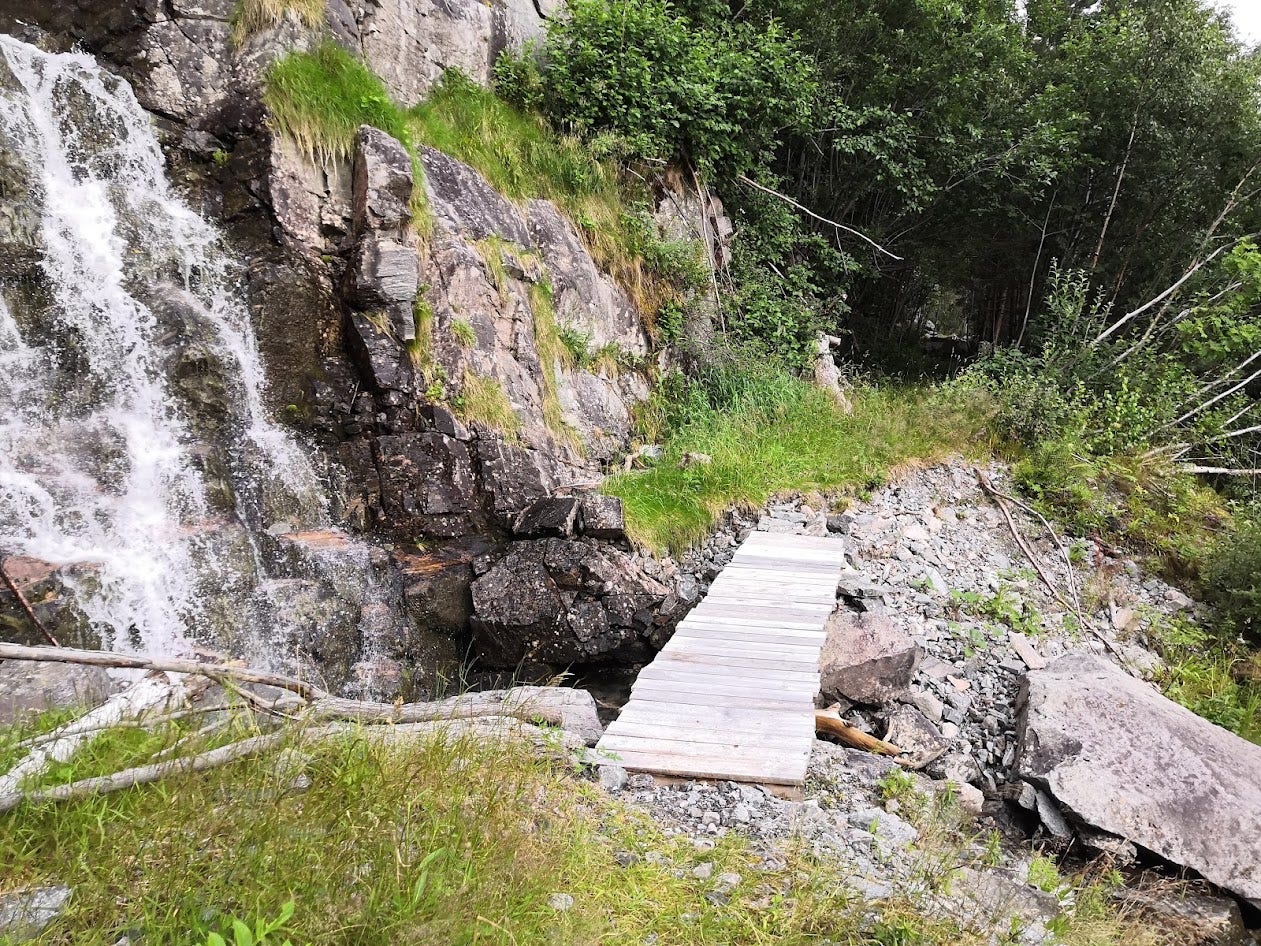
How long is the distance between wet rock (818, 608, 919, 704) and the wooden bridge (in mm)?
280

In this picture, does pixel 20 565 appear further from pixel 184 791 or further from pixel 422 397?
pixel 184 791

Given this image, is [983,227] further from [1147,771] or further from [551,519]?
[1147,771]

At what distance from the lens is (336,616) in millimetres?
5766

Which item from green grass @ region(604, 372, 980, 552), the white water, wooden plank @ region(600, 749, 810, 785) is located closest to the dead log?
wooden plank @ region(600, 749, 810, 785)

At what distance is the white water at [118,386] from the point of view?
5.03m

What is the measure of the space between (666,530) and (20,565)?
14.5 ft

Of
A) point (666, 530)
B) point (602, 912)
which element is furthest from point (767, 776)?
point (666, 530)

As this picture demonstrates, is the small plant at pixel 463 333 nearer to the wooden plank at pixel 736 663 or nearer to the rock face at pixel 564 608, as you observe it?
the rock face at pixel 564 608

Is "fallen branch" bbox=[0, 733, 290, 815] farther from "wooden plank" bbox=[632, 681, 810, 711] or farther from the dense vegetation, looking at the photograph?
the dense vegetation

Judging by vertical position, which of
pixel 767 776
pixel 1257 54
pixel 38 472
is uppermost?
pixel 1257 54

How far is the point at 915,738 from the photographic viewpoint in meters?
4.63

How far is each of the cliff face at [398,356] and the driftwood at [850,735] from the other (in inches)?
77.6

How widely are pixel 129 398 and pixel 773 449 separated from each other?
18.0ft

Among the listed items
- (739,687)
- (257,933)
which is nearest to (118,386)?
(739,687)
